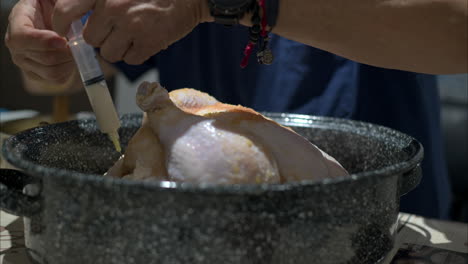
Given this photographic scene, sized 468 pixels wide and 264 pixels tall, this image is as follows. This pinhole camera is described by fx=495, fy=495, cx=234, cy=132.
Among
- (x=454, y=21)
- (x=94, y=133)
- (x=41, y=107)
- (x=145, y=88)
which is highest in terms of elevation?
(x=454, y=21)

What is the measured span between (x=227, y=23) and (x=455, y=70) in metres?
0.29

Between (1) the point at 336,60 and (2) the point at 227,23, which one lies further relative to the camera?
(1) the point at 336,60

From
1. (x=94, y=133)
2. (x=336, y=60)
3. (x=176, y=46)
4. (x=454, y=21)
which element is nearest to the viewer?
(x=454, y=21)

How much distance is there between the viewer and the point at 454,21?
567 mm

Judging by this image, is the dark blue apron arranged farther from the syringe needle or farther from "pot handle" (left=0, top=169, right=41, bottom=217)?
"pot handle" (left=0, top=169, right=41, bottom=217)

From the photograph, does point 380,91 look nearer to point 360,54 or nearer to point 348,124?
point 348,124

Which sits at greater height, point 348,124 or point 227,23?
point 227,23

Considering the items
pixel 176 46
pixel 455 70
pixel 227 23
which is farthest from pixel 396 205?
pixel 176 46

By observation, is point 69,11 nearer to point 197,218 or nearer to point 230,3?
point 230,3

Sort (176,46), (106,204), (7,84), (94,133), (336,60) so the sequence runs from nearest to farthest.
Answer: (106,204)
(94,133)
(336,60)
(176,46)
(7,84)

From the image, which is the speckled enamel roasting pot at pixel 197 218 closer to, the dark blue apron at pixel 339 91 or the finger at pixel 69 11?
the finger at pixel 69 11

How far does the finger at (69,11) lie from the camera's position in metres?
0.58

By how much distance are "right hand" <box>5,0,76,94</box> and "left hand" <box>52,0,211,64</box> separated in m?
0.12

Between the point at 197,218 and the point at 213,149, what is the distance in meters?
0.14
